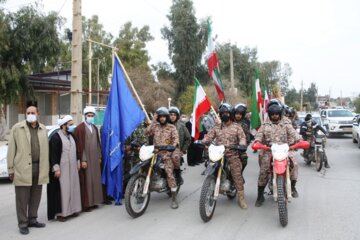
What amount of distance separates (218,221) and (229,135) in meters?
1.56

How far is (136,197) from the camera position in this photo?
627cm

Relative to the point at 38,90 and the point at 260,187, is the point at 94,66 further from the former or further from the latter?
the point at 260,187

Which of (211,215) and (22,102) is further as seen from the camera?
(22,102)

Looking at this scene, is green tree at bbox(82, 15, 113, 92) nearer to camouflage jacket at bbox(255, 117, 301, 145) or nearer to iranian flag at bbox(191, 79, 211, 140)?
iranian flag at bbox(191, 79, 211, 140)

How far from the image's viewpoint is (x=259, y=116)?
1178cm

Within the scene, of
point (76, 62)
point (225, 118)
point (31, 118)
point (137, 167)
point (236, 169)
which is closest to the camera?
point (31, 118)

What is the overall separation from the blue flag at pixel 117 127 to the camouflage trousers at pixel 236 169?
1.90 metres

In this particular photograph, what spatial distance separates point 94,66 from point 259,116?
33490mm

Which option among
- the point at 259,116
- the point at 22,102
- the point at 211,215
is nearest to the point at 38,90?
the point at 22,102

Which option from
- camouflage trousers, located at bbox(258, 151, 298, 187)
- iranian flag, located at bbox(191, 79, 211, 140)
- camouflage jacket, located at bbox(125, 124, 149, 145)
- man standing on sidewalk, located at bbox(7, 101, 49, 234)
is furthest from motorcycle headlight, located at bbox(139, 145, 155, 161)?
iranian flag, located at bbox(191, 79, 211, 140)

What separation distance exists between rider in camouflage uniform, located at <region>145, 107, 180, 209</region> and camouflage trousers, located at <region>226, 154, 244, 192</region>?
3.32ft

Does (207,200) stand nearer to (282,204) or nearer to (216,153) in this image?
(216,153)

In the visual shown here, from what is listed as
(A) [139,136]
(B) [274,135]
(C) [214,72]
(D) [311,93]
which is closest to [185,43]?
(C) [214,72]

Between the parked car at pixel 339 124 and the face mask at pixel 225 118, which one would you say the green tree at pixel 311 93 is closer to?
the parked car at pixel 339 124
